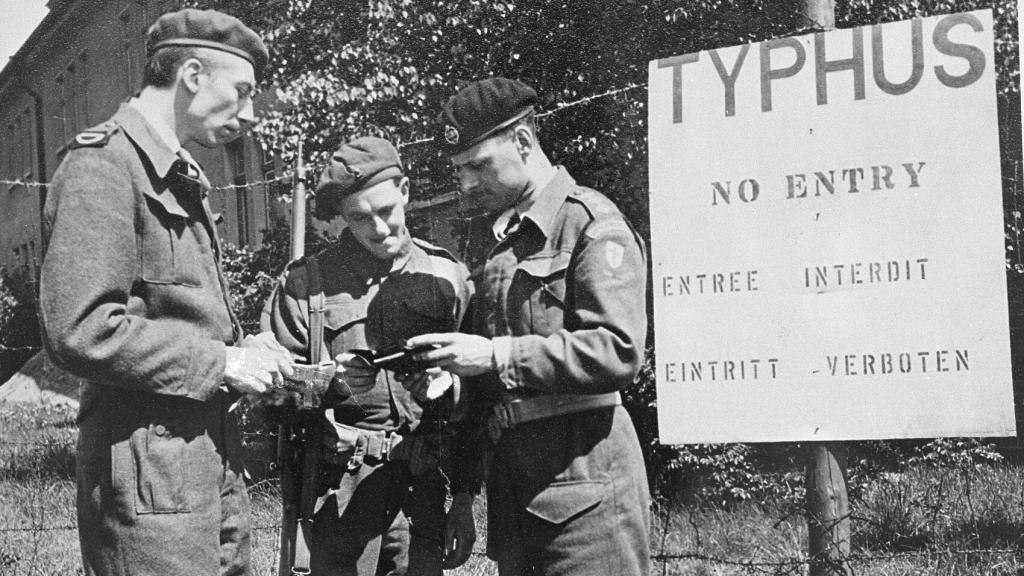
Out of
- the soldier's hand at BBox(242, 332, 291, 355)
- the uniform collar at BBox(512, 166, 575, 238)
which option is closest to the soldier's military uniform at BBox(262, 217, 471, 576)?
the soldier's hand at BBox(242, 332, 291, 355)

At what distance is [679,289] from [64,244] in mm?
2593

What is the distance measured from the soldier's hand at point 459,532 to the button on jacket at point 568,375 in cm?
12

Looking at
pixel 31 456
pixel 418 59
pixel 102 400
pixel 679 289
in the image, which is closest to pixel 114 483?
pixel 102 400

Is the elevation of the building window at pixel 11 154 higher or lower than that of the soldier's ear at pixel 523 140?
higher

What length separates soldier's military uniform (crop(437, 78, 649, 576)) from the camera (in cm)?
259

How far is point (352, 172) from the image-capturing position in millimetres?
3297

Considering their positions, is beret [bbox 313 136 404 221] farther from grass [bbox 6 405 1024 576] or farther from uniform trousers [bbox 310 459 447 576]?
grass [bbox 6 405 1024 576]

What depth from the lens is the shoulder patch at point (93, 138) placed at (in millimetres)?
2467

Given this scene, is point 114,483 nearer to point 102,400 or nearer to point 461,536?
point 102,400

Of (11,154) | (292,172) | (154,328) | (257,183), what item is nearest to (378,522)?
(154,328)

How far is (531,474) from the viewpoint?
9.03 ft

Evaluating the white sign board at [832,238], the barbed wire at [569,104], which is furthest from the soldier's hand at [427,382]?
the barbed wire at [569,104]

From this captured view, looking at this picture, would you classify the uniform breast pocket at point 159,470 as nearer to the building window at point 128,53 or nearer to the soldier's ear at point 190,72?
the soldier's ear at point 190,72

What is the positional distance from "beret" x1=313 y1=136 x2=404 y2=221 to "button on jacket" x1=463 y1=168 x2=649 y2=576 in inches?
26.0
